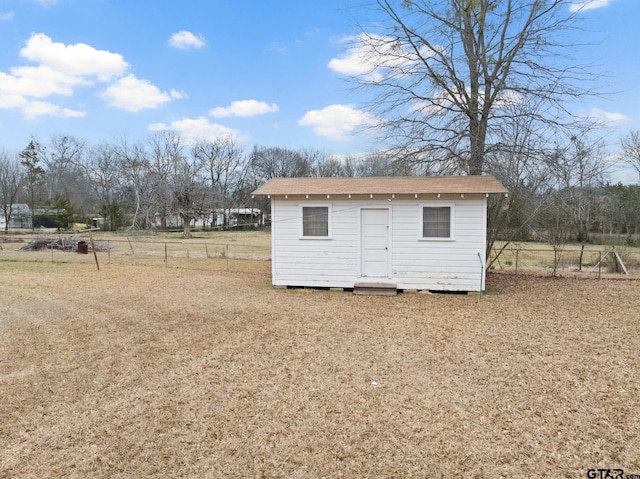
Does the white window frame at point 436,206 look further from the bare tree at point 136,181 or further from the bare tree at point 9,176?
the bare tree at point 9,176

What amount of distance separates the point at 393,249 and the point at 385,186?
1.53m

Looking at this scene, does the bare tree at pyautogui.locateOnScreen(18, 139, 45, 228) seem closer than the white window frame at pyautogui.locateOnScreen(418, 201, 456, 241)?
No

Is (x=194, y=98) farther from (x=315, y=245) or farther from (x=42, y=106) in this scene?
(x=315, y=245)

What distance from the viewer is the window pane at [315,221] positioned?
9.36 metres

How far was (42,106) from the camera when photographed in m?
28.2

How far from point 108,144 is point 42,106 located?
22.7 m

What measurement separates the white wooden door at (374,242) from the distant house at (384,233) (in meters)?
0.02

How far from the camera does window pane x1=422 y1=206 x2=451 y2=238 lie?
8.88 m

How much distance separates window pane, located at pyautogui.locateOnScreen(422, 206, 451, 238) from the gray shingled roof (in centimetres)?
51

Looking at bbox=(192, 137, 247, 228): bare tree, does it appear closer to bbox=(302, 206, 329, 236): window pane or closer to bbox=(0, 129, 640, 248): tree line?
bbox=(0, 129, 640, 248): tree line

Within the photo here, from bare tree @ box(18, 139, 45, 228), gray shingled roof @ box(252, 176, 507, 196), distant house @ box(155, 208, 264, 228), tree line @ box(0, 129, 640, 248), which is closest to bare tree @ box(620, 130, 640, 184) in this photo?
tree line @ box(0, 129, 640, 248)

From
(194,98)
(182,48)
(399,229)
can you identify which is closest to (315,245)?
(399,229)

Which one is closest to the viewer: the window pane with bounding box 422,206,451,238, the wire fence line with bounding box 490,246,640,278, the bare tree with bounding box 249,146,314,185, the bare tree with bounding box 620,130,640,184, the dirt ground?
the dirt ground

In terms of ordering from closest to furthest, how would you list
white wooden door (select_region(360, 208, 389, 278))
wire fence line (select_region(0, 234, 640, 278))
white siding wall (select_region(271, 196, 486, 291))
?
white siding wall (select_region(271, 196, 486, 291))
white wooden door (select_region(360, 208, 389, 278))
wire fence line (select_region(0, 234, 640, 278))
